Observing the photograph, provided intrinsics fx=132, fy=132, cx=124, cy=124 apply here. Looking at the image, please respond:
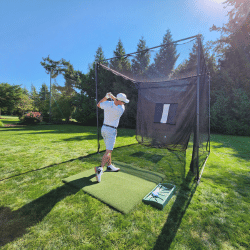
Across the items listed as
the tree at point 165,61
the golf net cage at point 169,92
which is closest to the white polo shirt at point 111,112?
the golf net cage at point 169,92

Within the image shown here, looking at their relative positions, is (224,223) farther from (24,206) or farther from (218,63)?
(218,63)

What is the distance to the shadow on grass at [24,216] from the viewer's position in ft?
4.93

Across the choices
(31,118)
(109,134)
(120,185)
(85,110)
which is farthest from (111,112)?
(31,118)

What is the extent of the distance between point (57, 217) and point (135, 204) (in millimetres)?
1082

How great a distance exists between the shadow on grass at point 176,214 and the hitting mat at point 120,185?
0.48 metres

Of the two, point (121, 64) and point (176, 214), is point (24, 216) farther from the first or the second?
point (121, 64)

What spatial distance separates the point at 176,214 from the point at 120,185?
1075mm

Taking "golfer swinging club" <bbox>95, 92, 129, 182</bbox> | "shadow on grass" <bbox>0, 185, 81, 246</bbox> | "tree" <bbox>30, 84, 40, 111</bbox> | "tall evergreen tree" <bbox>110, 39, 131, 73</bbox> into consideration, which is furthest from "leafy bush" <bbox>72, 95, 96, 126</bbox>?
"shadow on grass" <bbox>0, 185, 81, 246</bbox>

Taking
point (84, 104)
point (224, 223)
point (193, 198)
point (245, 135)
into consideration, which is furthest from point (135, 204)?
point (84, 104)

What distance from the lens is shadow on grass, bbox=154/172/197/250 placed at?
56.9 inches

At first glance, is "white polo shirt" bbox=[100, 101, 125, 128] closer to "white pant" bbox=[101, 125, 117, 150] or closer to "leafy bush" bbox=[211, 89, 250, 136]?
"white pant" bbox=[101, 125, 117, 150]

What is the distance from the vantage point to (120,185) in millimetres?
2557

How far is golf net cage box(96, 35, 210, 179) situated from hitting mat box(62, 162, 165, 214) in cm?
129

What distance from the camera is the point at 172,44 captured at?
3195mm
